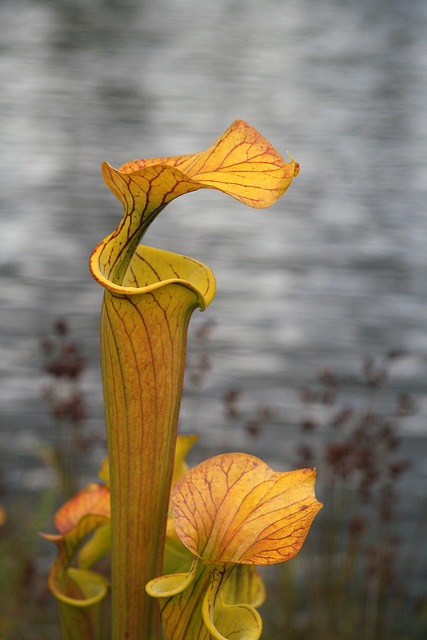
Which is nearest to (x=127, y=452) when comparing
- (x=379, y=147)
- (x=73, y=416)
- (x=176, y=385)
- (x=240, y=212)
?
(x=176, y=385)

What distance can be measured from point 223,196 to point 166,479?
1701 millimetres

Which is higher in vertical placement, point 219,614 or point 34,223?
point 34,223

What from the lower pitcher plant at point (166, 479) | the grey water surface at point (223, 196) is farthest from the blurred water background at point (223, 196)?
the lower pitcher plant at point (166, 479)

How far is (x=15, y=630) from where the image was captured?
127 cm

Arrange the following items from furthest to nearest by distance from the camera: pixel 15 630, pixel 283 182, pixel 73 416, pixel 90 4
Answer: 1. pixel 90 4
2. pixel 15 630
3. pixel 73 416
4. pixel 283 182

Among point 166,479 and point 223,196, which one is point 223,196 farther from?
point 166,479

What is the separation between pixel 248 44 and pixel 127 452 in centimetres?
194

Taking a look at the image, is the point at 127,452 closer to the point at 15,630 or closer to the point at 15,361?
the point at 15,630

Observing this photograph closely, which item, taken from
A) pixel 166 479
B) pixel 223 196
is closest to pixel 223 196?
pixel 223 196

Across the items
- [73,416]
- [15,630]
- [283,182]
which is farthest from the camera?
[15,630]

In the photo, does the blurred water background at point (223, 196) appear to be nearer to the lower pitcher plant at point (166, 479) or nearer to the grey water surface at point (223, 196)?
the grey water surface at point (223, 196)

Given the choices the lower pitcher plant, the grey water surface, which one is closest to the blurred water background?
the grey water surface

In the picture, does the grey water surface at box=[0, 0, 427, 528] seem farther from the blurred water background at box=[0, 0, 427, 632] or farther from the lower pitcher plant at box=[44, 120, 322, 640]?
the lower pitcher plant at box=[44, 120, 322, 640]

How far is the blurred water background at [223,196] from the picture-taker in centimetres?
188
